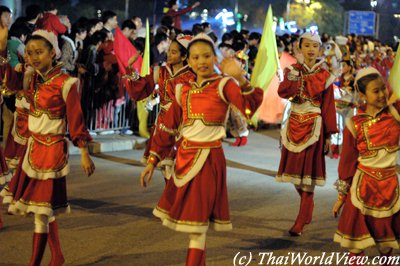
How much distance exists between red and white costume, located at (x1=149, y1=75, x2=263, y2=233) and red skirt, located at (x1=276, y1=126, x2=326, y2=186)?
100 inches

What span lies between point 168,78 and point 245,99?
9.35 feet

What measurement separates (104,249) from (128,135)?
8290mm

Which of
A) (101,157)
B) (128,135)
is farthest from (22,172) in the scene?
(128,135)

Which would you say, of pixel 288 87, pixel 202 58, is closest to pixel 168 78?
pixel 288 87

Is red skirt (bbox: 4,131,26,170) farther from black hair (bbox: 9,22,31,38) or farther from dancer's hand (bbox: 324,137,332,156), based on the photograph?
dancer's hand (bbox: 324,137,332,156)

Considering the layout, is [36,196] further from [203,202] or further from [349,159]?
[349,159]

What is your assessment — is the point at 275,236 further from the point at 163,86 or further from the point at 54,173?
the point at 54,173

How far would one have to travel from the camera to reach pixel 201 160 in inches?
248

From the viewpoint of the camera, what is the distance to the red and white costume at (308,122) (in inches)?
343

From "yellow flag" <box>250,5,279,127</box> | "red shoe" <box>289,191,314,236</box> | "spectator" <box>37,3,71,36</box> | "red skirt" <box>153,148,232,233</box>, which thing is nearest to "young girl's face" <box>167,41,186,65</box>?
"yellow flag" <box>250,5,279,127</box>

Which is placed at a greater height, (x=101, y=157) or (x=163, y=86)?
(x=163, y=86)

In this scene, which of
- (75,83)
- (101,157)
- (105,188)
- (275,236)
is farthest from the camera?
(101,157)

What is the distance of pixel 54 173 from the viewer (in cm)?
666

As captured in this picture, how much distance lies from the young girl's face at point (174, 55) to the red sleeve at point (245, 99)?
2.54 meters
